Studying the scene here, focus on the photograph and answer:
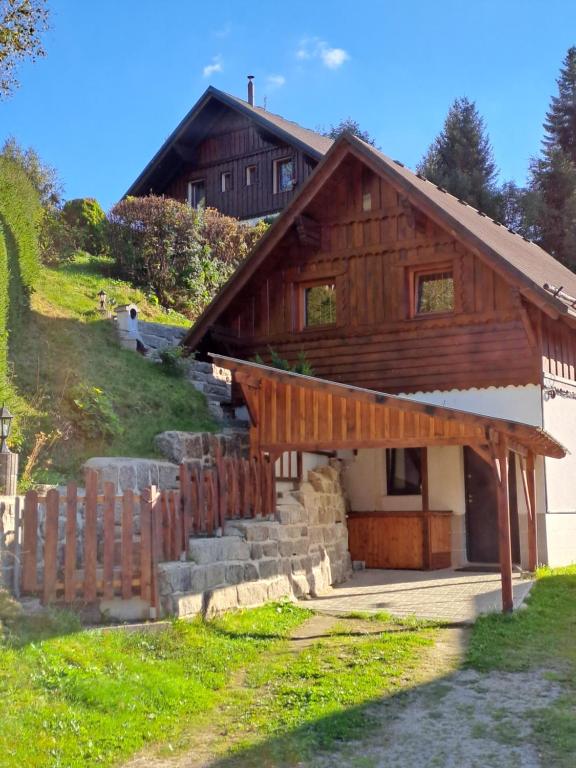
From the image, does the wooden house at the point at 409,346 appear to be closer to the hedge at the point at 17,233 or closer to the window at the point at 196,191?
the hedge at the point at 17,233

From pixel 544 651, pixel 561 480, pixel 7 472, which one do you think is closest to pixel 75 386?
pixel 7 472

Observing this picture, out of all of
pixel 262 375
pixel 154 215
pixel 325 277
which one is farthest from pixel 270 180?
pixel 262 375

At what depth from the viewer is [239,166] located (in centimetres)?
3012

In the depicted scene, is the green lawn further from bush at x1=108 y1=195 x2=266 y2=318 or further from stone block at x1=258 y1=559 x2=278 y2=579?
bush at x1=108 y1=195 x2=266 y2=318

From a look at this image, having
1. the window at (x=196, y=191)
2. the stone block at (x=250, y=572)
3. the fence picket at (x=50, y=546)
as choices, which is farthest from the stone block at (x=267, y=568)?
the window at (x=196, y=191)

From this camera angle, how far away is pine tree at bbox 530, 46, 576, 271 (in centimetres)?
3631

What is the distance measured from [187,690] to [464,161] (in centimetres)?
3761

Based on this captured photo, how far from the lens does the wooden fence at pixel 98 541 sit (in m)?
7.79

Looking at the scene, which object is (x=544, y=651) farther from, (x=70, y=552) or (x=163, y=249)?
→ (x=163, y=249)

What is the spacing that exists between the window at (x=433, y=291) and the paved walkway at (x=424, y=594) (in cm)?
472

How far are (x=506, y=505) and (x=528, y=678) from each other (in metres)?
3.01

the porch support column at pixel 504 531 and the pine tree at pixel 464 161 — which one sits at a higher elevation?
the pine tree at pixel 464 161

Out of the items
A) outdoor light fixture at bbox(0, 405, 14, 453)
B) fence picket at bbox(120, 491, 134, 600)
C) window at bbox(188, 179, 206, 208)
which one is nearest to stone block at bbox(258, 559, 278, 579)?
fence picket at bbox(120, 491, 134, 600)

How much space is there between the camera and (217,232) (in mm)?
23547
